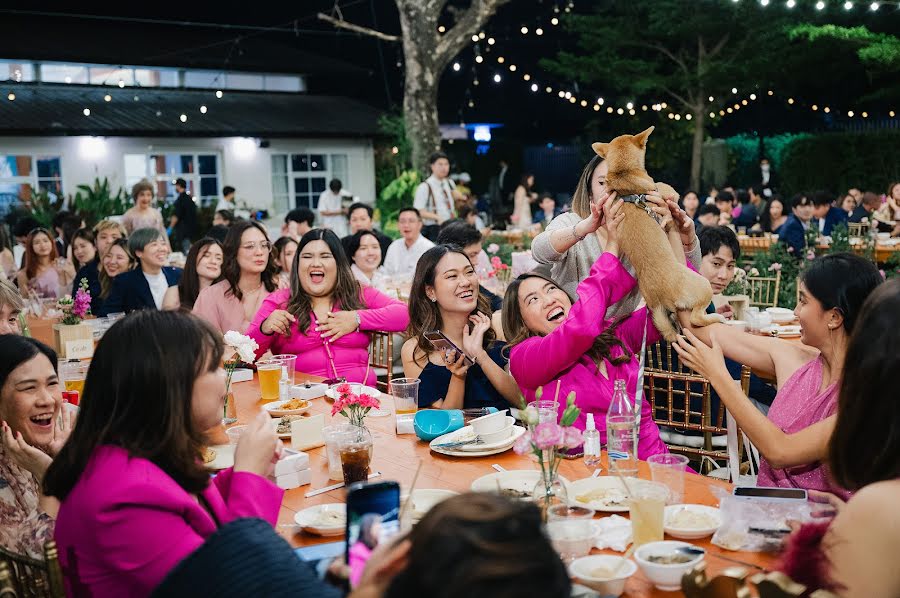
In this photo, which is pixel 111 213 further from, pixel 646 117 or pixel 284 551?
pixel 646 117

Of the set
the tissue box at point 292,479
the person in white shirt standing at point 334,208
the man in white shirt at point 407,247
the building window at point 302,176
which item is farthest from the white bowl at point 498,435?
the building window at point 302,176

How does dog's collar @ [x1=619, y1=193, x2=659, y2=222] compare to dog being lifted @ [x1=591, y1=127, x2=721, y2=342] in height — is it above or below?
above

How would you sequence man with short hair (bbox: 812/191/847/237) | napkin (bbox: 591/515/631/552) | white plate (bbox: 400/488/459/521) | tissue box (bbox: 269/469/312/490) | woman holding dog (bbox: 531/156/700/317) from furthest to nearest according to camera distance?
man with short hair (bbox: 812/191/847/237) < woman holding dog (bbox: 531/156/700/317) < tissue box (bbox: 269/469/312/490) < white plate (bbox: 400/488/459/521) < napkin (bbox: 591/515/631/552)

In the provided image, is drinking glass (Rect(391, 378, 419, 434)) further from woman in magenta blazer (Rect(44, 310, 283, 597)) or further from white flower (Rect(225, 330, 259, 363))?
woman in magenta blazer (Rect(44, 310, 283, 597))

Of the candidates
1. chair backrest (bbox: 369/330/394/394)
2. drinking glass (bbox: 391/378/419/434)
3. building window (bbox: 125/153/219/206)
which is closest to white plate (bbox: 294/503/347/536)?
drinking glass (bbox: 391/378/419/434)

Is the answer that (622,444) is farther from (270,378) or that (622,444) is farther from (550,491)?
(270,378)

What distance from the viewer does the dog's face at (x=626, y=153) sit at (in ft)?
9.71

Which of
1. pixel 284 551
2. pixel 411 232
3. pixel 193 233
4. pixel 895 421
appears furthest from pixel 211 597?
pixel 193 233

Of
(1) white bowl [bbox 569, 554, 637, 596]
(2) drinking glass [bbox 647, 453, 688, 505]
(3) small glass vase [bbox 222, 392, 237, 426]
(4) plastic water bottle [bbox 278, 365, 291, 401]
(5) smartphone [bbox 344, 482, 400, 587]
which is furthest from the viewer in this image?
(4) plastic water bottle [bbox 278, 365, 291, 401]

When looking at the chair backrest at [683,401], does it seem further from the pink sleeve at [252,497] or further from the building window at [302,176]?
the building window at [302,176]

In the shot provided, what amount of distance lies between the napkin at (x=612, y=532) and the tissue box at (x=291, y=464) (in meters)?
0.94

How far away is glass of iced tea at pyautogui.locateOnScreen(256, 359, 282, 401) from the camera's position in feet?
12.5

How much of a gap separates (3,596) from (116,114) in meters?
17.7

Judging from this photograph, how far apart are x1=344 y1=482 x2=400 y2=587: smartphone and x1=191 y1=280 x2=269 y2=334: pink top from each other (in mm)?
3470
